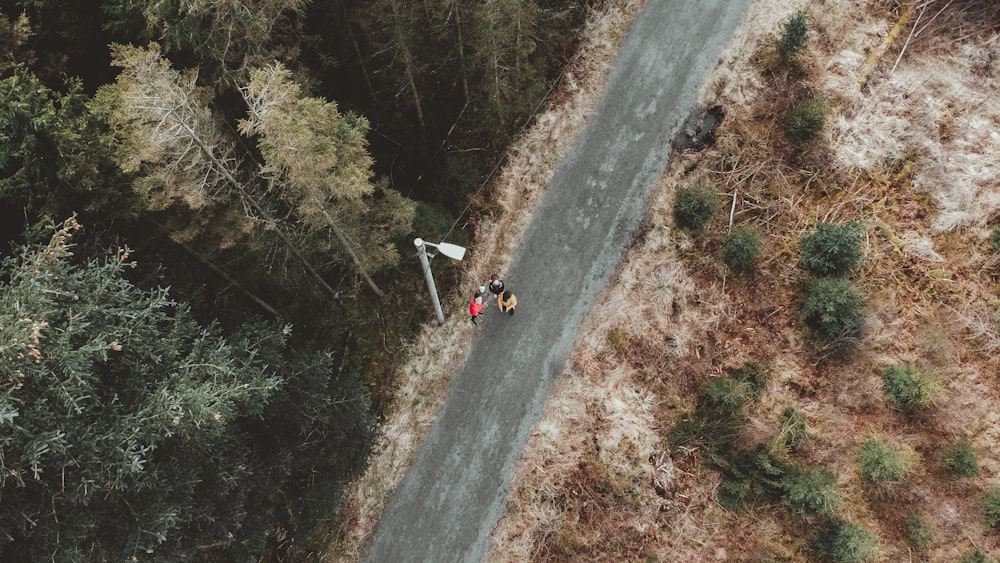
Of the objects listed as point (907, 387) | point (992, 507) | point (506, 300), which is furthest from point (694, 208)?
point (992, 507)

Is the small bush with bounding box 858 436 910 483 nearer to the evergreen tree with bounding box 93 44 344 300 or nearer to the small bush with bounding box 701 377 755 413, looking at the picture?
the small bush with bounding box 701 377 755 413

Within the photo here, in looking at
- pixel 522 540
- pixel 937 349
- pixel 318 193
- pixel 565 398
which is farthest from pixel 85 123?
pixel 937 349

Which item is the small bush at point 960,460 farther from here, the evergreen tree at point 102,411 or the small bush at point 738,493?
the evergreen tree at point 102,411

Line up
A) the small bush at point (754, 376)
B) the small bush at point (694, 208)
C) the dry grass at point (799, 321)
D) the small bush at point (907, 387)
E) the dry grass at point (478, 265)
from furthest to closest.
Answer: the small bush at point (694, 208), the dry grass at point (478, 265), the small bush at point (754, 376), the dry grass at point (799, 321), the small bush at point (907, 387)

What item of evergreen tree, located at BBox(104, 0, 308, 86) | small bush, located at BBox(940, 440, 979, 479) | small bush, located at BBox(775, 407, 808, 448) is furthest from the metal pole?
small bush, located at BBox(940, 440, 979, 479)

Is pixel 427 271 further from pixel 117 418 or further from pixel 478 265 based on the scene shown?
pixel 117 418

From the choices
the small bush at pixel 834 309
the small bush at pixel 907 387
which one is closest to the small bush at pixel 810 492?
the small bush at pixel 907 387
